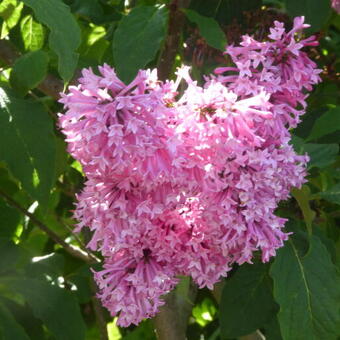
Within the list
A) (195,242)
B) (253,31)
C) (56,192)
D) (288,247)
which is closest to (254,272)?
(288,247)

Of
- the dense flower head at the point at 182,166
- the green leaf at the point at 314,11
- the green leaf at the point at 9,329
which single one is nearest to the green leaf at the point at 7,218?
the green leaf at the point at 9,329

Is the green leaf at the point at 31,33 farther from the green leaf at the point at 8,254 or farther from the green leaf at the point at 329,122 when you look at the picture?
the green leaf at the point at 329,122

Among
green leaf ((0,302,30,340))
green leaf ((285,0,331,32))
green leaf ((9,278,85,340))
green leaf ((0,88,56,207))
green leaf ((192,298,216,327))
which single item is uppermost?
green leaf ((0,88,56,207))

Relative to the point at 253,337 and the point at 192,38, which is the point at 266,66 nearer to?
the point at 192,38

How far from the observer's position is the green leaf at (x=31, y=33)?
1.47m

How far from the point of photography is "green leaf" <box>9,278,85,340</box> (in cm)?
135

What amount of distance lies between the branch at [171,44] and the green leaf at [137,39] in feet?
0.27

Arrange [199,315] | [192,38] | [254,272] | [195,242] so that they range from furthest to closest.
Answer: [199,315] < [192,38] < [254,272] < [195,242]

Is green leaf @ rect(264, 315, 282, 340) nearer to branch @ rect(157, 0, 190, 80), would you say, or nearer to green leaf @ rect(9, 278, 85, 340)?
green leaf @ rect(9, 278, 85, 340)

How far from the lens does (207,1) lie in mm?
1598

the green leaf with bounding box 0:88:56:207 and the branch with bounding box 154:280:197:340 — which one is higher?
the green leaf with bounding box 0:88:56:207

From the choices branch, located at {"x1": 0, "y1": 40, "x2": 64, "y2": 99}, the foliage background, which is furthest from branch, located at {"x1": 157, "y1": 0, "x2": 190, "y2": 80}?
branch, located at {"x1": 0, "y1": 40, "x2": 64, "y2": 99}

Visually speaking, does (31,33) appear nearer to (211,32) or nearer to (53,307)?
(211,32)

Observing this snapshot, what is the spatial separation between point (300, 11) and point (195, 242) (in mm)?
616
